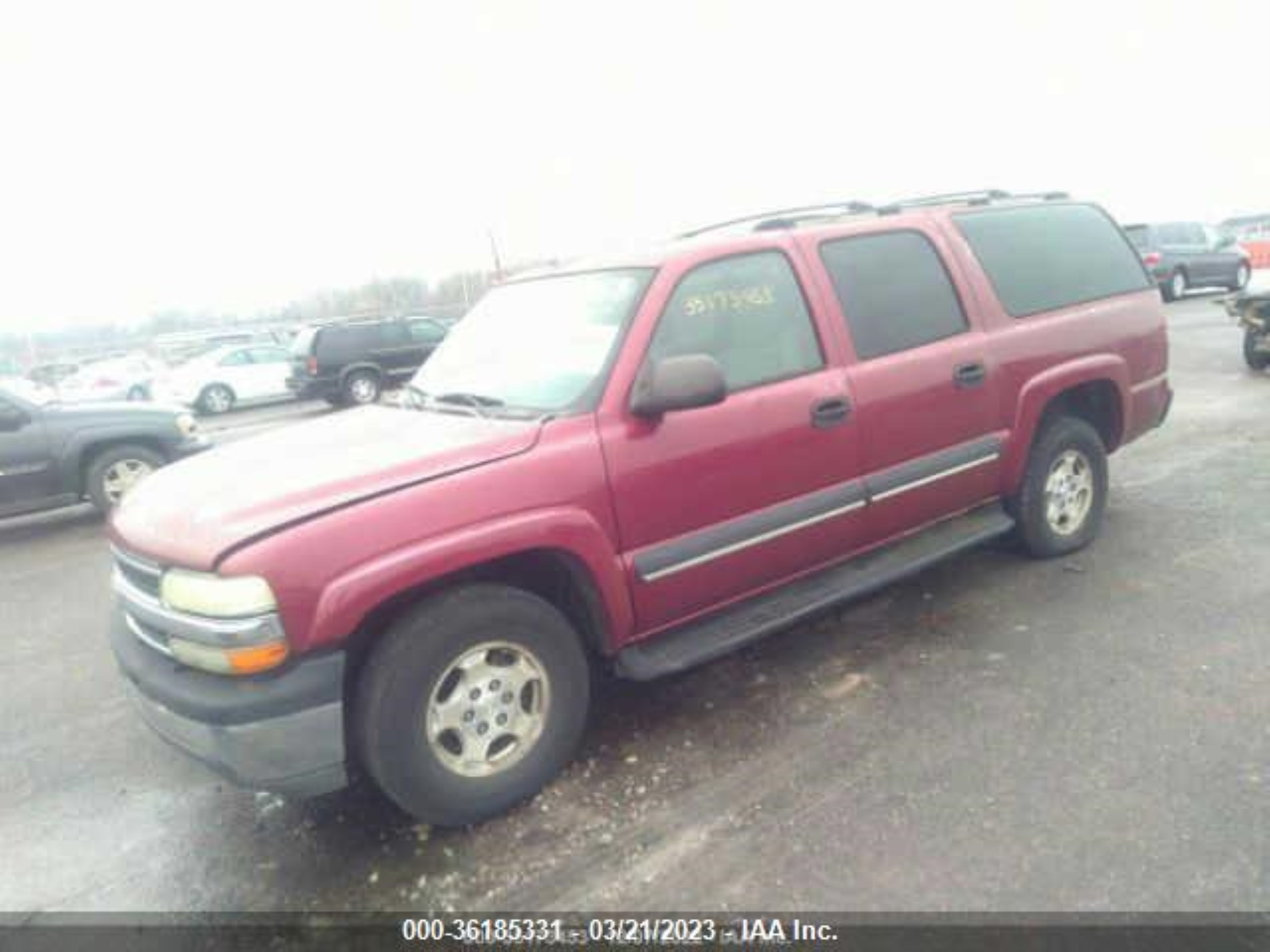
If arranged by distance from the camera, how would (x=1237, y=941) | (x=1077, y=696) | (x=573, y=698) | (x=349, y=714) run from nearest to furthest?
1. (x=1237, y=941)
2. (x=349, y=714)
3. (x=573, y=698)
4. (x=1077, y=696)

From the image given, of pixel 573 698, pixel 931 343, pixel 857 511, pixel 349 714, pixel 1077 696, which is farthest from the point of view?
pixel 931 343

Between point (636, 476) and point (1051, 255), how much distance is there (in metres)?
2.86

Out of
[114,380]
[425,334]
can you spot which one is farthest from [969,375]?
[114,380]

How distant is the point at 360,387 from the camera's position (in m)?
17.6

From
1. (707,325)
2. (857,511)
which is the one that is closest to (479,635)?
(707,325)

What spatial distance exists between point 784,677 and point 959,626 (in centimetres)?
93

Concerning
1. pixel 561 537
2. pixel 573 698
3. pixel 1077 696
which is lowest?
pixel 1077 696

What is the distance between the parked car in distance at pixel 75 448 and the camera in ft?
23.8

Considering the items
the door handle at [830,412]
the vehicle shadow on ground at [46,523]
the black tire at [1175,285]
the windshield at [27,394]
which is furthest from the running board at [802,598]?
the black tire at [1175,285]

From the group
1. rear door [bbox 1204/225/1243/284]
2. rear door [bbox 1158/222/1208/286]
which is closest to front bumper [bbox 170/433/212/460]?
rear door [bbox 1158/222/1208/286]

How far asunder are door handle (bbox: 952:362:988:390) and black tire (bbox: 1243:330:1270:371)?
7.96m

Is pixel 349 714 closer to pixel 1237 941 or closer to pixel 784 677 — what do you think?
pixel 784 677

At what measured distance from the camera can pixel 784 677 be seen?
140 inches

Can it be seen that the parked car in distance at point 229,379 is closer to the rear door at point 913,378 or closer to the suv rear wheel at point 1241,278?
the rear door at point 913,378
